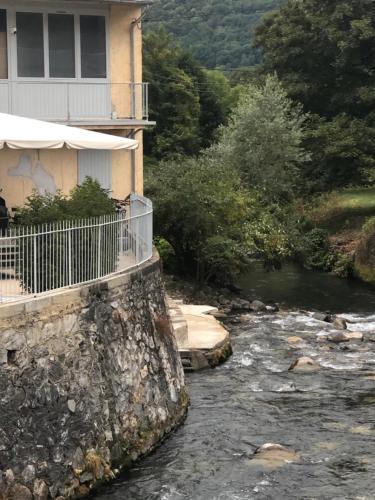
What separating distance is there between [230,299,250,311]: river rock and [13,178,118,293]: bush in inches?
546

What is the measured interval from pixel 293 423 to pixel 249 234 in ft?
54.3

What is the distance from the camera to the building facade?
69.3 feet

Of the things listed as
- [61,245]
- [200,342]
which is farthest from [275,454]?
[200,342]

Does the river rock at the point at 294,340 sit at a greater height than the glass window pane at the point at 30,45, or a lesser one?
lesser

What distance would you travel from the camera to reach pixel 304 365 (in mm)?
20781

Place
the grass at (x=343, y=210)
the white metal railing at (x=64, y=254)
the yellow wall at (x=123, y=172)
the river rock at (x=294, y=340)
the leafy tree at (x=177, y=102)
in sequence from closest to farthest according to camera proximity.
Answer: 1. the white metal railing at (x=64, y=254)
2. the yellow wall at (x=123, y=172)
3. the river rock at (x=294, y=340)
4. the grass at (x=343, y=210)
5. the leafy tree at (x=177, y=102)

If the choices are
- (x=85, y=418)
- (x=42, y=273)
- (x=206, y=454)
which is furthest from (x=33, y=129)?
(x=206, y=454)

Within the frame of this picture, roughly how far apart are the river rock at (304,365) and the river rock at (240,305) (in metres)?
8.61

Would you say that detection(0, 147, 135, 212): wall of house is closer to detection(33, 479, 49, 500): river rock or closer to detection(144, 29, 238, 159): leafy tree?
detection(33, 479, 49, 500): river rock

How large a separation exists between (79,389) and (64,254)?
2239mm

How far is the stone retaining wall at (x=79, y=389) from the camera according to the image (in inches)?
464

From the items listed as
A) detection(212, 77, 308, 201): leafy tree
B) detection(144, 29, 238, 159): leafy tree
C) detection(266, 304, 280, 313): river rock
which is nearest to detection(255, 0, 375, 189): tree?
detection(212, 77, 308, 201): leafy tree

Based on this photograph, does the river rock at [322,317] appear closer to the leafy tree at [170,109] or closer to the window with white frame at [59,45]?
the window with white frame at [59,45]

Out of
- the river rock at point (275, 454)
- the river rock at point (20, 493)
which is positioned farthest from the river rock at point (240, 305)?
the river rock at point (20, 493)
